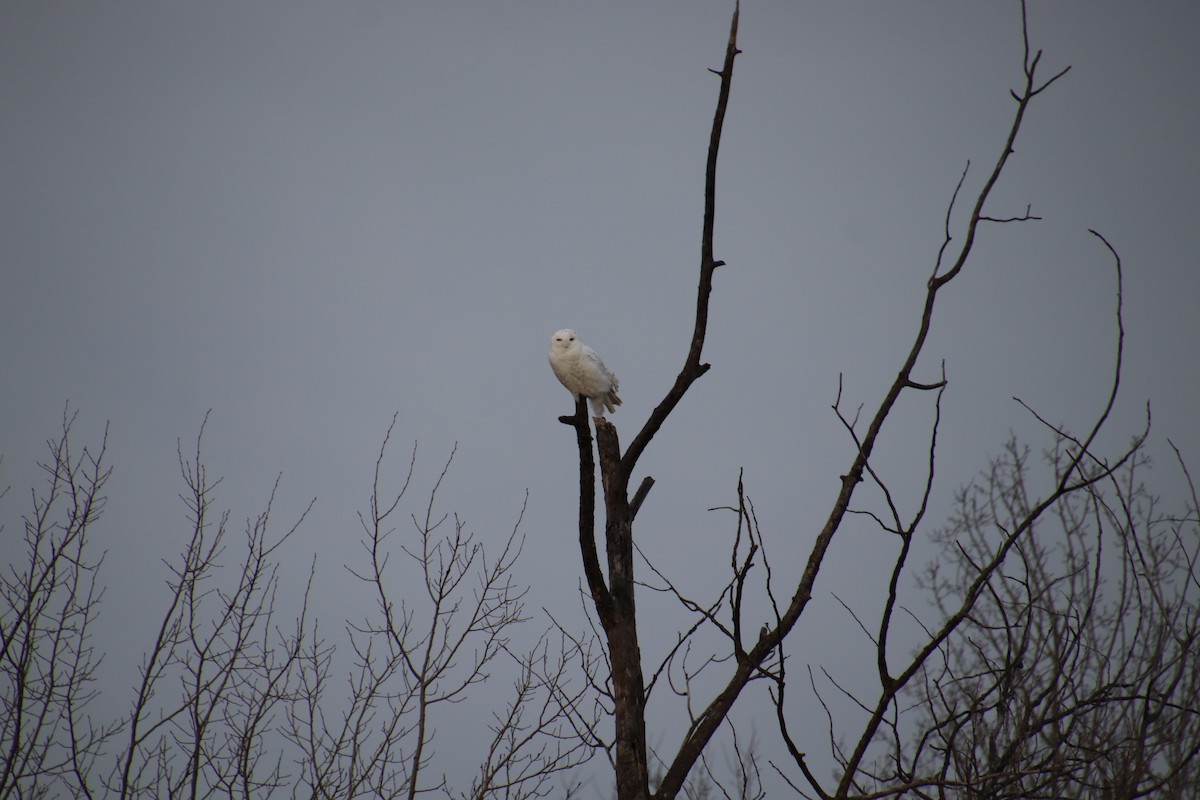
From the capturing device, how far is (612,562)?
3.22 metres

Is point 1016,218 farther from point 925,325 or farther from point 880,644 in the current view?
point 880,644

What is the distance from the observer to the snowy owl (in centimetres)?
618

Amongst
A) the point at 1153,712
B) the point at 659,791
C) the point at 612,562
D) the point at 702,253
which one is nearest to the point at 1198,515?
the point at 1153,712

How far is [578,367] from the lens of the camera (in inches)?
243

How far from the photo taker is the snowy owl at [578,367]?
6184 mm

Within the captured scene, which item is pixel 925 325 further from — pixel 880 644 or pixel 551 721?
pixel 551 721

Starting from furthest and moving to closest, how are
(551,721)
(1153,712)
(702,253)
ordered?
(551,721)
(702,253)
(1153,712)

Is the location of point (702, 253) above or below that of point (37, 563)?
below

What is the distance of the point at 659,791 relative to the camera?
2.65m

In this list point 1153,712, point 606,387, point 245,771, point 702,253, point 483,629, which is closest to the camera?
point 1153,712

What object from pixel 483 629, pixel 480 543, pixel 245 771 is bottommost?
pixel 245 771

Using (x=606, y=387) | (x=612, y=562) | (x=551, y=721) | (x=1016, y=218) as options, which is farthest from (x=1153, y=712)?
(x=606, y=387)

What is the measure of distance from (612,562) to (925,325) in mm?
1537

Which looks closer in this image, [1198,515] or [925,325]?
[1198,515]
